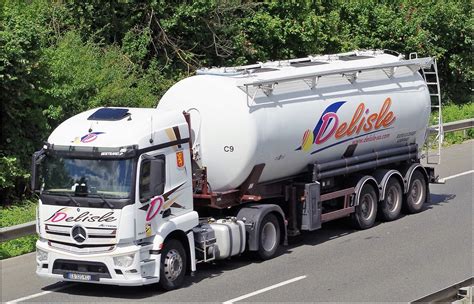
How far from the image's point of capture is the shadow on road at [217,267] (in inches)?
557

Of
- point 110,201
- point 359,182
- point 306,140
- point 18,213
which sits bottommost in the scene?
point 18,213

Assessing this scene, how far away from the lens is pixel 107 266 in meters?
13.6

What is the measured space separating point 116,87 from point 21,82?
298 cm

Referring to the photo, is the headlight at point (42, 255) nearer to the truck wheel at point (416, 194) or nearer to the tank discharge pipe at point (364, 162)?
the tank discharge pipe at point (364, 162)

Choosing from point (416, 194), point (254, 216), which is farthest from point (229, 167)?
point (416, 194)

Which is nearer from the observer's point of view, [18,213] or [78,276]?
[78,276]

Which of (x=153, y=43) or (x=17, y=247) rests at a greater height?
(x=153, y=43)

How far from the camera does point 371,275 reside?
15.0 meters

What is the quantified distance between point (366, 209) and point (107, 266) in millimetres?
6916

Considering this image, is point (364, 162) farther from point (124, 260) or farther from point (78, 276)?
point (78, 276)

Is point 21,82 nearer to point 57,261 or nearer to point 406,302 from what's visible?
point 57,261

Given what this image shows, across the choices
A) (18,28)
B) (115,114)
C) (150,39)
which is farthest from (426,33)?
(115,114)

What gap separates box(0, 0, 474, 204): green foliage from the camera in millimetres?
19156

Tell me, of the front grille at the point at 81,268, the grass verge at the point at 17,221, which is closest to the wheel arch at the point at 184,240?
the front grille at the point at 81,268
